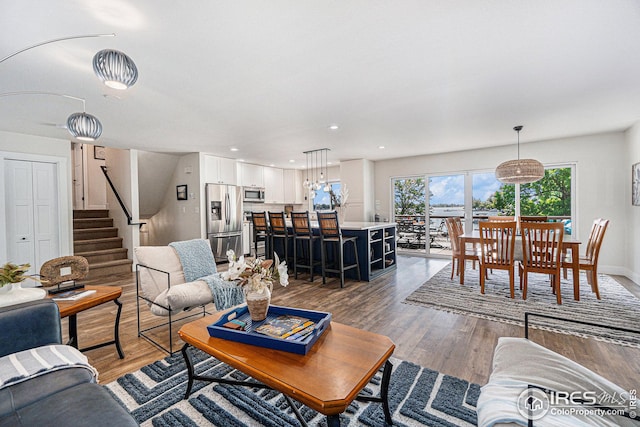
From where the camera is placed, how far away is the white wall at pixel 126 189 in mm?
5586

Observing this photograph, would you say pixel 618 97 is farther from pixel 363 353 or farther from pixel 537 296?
pixel 363 353

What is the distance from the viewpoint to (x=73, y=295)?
2043 millimetres

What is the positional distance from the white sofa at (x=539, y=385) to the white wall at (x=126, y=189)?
246 inches

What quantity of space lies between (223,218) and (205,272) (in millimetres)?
3596

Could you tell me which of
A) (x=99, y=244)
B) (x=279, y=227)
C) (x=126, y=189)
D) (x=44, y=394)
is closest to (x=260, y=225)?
(x=279, y=227)

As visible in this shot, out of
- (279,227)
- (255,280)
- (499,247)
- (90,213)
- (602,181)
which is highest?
(602,181)

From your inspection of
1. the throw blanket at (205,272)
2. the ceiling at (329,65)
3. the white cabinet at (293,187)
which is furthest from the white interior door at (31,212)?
the white cabinet at (293,187)

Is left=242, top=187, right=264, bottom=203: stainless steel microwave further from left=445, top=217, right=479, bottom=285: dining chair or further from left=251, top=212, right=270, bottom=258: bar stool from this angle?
left=445, top=217, right=479, bottom=285: dining chair

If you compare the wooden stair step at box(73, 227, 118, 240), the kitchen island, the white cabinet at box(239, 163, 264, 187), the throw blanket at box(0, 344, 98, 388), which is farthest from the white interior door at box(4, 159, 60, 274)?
the throw blanket at box(0, 344, 98, 388)

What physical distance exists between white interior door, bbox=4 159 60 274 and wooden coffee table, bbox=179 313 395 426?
4.62 meters

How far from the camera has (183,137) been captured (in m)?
4.66

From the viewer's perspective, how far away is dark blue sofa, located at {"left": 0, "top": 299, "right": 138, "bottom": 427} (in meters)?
0.99

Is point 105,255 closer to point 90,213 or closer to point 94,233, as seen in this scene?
point 94,233

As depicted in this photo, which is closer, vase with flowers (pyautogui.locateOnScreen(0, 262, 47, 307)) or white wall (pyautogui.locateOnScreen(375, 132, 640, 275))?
vase with flowers (pyautogui.locateOnScreen(0, 262, 47, 307))
